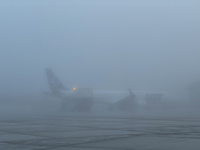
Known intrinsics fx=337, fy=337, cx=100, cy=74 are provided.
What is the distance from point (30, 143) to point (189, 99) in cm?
3569

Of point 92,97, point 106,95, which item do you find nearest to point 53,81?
point 92,97

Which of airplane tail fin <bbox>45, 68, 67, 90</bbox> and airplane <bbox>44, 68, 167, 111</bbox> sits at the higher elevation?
airplane tail fin <bbox>45, 68, 67, 90</bbox>

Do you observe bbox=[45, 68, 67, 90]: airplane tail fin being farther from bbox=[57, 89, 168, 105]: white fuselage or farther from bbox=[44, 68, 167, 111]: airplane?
bbox=[57, 89, 168, 105]: white fuselage

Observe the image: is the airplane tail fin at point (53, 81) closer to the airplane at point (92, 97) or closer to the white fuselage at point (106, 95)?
the airplane at point (92, 97)

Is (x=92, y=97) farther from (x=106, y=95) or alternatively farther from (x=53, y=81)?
(x=53, y=81)

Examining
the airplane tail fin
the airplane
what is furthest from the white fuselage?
the airplane tail fin

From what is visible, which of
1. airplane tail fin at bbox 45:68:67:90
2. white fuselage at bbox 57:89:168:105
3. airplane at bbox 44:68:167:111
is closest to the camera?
airplane at bbox 44:68:167:111

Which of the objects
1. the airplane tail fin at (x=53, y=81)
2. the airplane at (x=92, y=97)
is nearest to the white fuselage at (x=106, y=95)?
the airplane at (x=92, y=97)

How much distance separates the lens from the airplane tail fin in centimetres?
4900

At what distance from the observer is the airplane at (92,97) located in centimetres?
4600

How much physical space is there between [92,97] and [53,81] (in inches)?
254

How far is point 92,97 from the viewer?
155ft

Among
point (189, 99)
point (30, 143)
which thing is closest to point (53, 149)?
point (30, 143)

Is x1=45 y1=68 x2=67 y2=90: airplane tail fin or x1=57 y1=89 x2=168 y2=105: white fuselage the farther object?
x1=45 y1=68 x2=67 y2=90: airplane tail fin
